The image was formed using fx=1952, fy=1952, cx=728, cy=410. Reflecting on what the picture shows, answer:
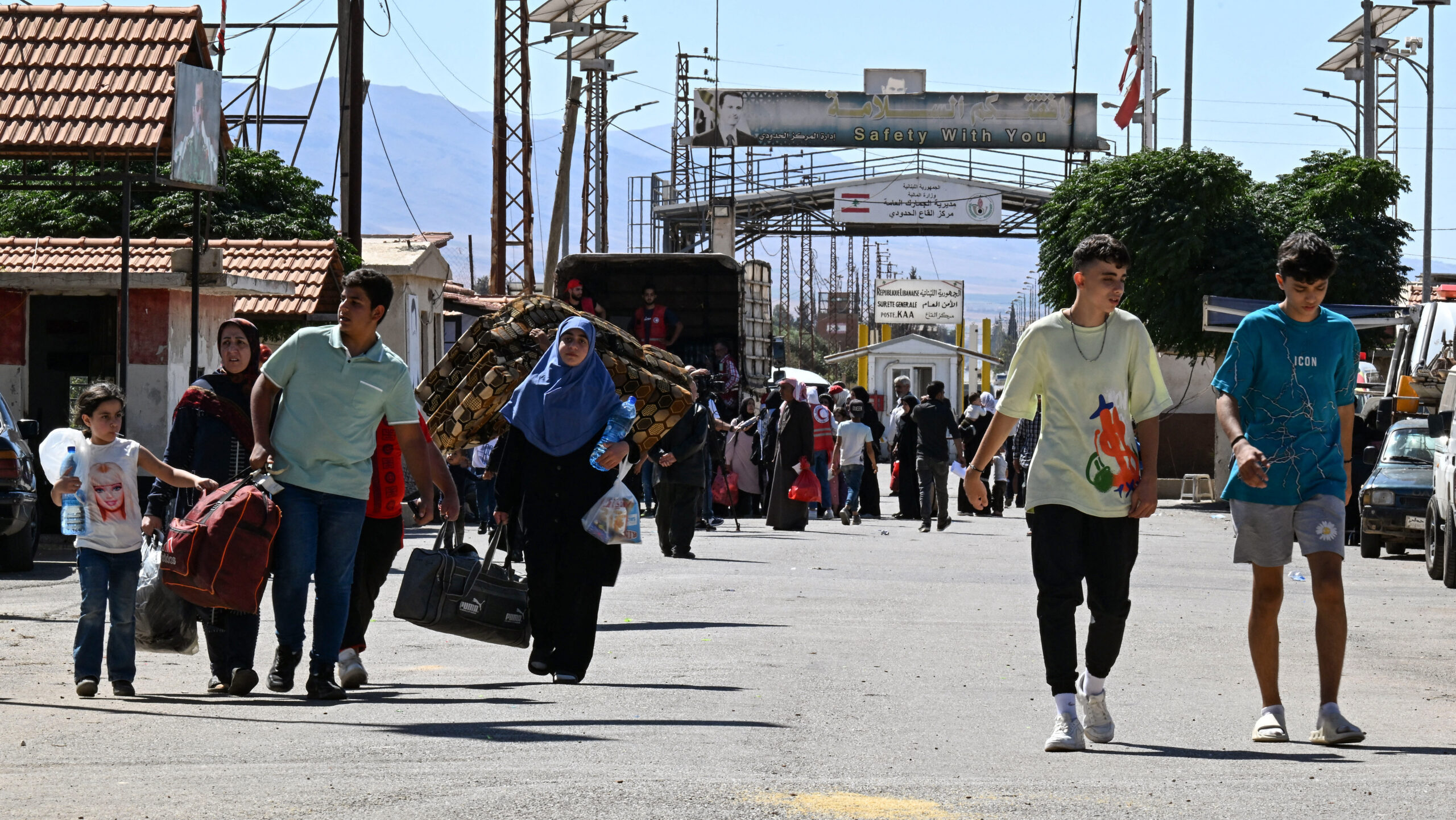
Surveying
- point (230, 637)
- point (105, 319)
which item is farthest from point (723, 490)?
point (230, 637)

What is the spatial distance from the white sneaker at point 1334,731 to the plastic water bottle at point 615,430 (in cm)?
332

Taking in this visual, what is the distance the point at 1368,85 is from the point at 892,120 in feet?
80.6

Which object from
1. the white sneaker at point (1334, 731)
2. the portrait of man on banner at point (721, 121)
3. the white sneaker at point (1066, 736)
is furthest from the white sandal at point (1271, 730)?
the portrait of man on banner at point (721, 121)

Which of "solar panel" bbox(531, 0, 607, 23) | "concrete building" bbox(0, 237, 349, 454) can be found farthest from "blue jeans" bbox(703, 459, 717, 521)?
"solar panel" bbox(531, 0, 607, 23)

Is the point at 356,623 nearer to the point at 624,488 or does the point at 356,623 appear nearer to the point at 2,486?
the point at 624,488

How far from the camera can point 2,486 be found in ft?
51.1

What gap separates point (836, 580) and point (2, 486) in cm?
670

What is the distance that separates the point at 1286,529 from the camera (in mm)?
7148

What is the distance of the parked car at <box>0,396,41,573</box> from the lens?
1549 cm

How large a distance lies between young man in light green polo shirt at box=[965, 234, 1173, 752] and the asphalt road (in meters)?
0.38

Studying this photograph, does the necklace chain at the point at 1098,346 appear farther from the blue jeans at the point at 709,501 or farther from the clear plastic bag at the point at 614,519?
the blue jeans at the point at 709,501

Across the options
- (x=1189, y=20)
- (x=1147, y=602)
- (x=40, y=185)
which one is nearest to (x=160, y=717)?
(x=1147, y=602)

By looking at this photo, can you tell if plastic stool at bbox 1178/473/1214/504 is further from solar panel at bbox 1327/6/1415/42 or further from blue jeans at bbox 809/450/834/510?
solar panel at bbox 1327/6/1415/42

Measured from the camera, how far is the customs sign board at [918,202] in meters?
58.2
